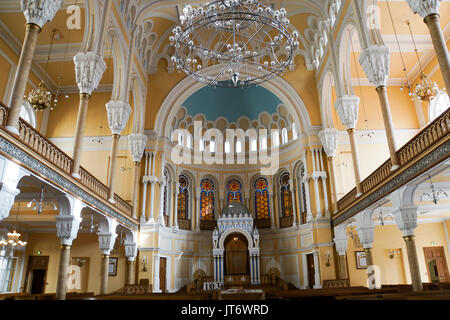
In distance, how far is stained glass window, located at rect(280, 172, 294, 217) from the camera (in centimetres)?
2328

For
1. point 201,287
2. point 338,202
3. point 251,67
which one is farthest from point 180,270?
point 251,67

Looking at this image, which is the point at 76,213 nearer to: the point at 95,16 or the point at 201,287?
the point at 95,16

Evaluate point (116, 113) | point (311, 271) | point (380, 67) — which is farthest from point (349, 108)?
point (116, 113)

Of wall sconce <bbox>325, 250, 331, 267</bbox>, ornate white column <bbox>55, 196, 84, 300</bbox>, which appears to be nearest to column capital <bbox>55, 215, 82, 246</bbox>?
ornate white column <bbox>55, 196, 84, 300</bbox>

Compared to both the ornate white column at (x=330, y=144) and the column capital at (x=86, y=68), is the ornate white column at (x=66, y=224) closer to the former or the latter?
the column capital at (x=86, y=68)

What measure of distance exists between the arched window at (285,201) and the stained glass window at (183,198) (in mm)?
6612

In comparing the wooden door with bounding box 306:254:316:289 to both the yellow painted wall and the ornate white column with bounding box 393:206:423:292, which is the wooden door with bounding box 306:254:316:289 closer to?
the ornate white column with bounding box 393:206:423:292

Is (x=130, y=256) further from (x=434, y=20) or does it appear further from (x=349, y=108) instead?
(x=434, y=20)

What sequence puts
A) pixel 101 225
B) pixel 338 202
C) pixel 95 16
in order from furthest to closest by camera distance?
1. pixel 338 202
2. pixel 101 225
3. pixel 95 16

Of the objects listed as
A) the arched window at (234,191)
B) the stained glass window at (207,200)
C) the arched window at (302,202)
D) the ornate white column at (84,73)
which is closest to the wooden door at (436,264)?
the arched window at (302,202)

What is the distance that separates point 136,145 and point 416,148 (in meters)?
14.0

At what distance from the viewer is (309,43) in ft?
69.5

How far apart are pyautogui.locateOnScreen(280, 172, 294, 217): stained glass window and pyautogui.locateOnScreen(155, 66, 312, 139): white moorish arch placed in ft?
15.0
